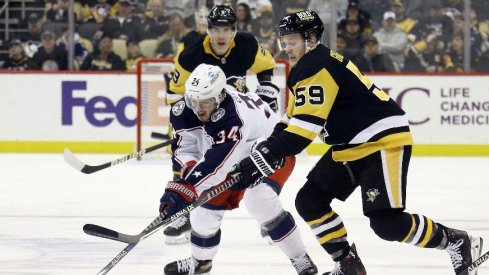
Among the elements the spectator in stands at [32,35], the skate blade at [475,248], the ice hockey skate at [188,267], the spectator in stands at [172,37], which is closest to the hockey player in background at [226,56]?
the ice hockey skate at [188,267]

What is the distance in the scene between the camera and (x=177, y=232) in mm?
4988

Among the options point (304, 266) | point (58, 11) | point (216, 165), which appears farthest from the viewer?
point (58, 11)

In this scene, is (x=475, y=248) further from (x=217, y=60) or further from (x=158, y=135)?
(x=158, y=135)

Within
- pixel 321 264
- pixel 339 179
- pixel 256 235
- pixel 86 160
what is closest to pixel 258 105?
pixel 339 179

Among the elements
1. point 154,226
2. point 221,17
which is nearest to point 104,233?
point 154,226

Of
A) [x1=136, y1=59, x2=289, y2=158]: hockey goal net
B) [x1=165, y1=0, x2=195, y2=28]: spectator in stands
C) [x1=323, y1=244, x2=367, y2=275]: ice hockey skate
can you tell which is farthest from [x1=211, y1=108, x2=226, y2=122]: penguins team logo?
[x1=165, y1=0, x2=195, y2=28]: spectator in stands

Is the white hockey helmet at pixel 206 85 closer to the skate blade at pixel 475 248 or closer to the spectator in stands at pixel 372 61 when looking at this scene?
the skate blade at pixel 475 248

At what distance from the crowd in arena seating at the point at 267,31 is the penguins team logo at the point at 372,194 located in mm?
5578

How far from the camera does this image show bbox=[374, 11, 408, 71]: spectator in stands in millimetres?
9367

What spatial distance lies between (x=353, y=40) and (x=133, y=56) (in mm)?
1899

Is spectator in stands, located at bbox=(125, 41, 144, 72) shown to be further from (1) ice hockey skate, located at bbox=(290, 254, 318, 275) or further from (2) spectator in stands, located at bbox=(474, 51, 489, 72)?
(1) ice hockey skate, located at bbox=(290, 254, 318, 275)

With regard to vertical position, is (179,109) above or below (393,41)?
above

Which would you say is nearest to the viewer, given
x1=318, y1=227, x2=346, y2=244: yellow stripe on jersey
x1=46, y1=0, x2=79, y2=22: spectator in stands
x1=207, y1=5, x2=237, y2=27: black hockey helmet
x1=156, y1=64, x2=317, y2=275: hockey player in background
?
x1=156, y1=64, x2=317, y2=275: hockey player in background

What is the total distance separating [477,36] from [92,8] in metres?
3.32
